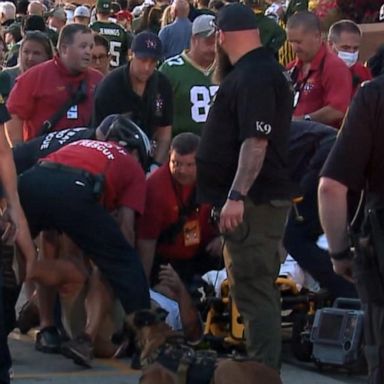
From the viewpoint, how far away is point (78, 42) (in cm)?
832

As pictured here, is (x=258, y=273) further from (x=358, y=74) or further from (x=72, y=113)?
(x=358, y=74)

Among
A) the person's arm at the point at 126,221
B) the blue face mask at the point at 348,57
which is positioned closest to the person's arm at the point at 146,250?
the person's arm at the point at 126,221

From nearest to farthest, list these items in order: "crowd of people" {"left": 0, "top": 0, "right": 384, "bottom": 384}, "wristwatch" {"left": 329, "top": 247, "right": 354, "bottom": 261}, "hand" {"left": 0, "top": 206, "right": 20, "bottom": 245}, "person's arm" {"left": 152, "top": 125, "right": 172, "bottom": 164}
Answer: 1. "wristwatch" {"left": 329, "top": 247, "right": 354, "bottom": 261}
2. "hand" {"left": 0, "top": 206, "right": 20, "bottom": 245}
3. "crowd of people" {"left": 0, "top": 0, "right": 384, "bottom": 384}
4. "person's arm" {"left": 152, "top": 125, "right": 172, "bottom": 164}

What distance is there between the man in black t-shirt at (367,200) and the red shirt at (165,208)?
2478mm

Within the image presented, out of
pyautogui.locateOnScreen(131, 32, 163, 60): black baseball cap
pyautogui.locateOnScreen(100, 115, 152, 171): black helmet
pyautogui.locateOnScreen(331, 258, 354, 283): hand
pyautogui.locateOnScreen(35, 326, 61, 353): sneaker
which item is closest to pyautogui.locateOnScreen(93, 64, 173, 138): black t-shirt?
pyautogui.locateOnScreen(131, 32, 163, 60): black baseball cap

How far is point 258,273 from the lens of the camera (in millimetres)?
5820

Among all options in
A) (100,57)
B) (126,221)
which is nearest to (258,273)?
(126,221)

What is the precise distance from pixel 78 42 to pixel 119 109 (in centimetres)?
64

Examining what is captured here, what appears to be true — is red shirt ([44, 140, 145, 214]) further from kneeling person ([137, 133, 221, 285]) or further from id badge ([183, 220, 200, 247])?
id badge ([183, 220, 200, 247])

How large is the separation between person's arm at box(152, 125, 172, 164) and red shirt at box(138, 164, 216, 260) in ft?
3.17

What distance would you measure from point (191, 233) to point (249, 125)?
5.63 feet

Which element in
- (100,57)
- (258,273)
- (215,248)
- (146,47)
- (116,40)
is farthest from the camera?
(116,40)

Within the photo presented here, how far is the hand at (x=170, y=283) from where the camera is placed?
7051 millimetres

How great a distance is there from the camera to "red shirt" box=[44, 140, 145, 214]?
6.68 m
